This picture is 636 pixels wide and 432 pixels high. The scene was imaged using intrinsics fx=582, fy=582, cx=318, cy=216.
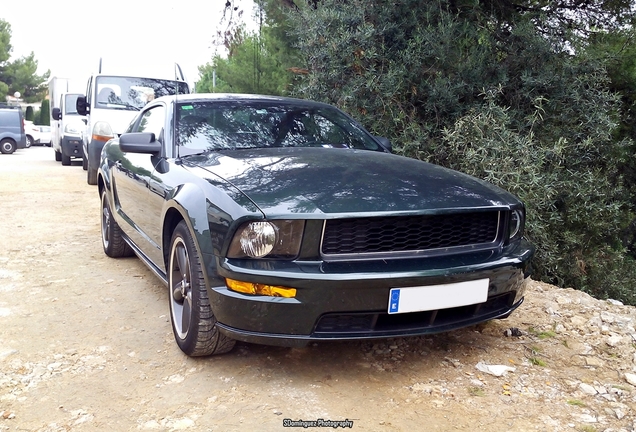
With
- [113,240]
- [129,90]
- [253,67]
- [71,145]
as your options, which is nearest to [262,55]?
[253,67]

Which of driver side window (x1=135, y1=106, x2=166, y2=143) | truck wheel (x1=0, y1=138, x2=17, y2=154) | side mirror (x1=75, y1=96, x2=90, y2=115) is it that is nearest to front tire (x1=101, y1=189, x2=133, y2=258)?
driver side window (x1=135, y1=106, x2=166, y2=143)

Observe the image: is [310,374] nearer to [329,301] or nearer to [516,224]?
[329,301]

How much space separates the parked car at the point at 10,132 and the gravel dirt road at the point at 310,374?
66.4 ft

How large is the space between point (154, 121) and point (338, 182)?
2.07 meters

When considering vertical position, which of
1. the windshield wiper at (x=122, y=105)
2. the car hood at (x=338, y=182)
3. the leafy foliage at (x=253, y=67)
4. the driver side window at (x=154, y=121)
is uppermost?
the leafy foliage at (x=253, y=67)

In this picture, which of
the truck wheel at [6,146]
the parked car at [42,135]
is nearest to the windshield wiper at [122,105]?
the truck wheel at [6,146]

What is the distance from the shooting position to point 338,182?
2906 mm

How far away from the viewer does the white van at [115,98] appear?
9.52 m

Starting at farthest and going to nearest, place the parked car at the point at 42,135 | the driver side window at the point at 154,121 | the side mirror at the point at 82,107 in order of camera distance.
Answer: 1. the parked car at the point at 42,135
2. the side mirror at the point at 82,107
3. the driver side window at the point at 154,121

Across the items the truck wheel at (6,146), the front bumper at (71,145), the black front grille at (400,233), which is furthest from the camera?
the truck wheel at (6,146)

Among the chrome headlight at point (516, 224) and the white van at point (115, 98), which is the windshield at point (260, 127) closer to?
the chrome headlight at point (516, 224)

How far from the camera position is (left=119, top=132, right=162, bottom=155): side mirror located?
12.1 ft

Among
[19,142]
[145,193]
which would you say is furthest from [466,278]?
[19,142]

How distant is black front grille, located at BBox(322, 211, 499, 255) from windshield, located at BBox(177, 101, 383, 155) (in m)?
1.34
